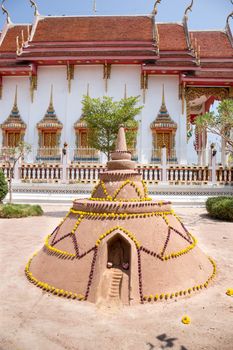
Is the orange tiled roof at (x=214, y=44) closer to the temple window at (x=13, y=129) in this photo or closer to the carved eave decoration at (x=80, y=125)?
the carved eave decoration at (x=80, y=125)

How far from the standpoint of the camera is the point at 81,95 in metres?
18.1

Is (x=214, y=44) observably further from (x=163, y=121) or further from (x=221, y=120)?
(x=221, y=120)

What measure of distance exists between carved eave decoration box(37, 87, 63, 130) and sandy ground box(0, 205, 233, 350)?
44.9 ft

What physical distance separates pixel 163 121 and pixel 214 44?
7266 mm

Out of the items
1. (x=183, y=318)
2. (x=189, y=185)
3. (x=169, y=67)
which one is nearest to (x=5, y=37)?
(x=169, y=67)

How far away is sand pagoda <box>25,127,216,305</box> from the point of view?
404 cm

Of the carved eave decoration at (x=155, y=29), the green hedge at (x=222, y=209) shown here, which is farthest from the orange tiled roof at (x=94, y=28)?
the green hedge at (x=222, y=209)

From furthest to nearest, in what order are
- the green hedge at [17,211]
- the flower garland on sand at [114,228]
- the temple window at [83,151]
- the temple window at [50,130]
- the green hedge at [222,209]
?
the temple window at [50,130] → the temple window at [83,151] → the green hedge at [17,211] → the green hedge at [222,209] → the flower garland on sand at [114,228]

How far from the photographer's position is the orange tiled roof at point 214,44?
19.0 m

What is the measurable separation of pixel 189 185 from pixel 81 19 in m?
15.3

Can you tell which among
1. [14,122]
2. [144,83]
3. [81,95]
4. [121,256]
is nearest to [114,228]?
[121,256]

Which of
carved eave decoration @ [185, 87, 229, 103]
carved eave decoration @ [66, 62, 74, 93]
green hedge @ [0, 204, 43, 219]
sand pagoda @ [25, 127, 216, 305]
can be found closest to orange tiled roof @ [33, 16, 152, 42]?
carved eave decoration @ [66, 62, 74, 93]

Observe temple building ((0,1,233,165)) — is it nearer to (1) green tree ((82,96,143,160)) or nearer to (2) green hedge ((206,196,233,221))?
(1) green tree ((82,96,143,160))

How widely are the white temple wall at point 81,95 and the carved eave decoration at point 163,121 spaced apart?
0.24m
